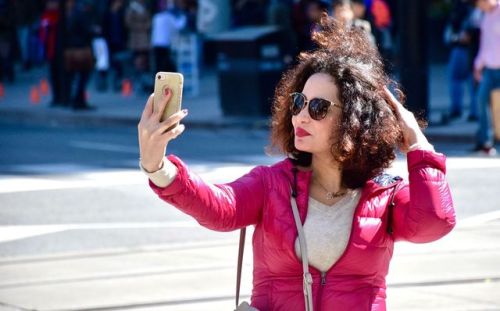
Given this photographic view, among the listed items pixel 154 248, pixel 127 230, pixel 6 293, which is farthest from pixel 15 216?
pixel 6 293

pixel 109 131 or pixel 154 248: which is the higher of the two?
pixel 154 248


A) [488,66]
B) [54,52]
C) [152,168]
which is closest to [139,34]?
[54,52]

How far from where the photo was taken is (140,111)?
70.3ft

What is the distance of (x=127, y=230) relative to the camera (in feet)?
31.0

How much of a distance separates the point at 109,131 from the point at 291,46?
10.0ft

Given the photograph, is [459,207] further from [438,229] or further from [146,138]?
[146,138]

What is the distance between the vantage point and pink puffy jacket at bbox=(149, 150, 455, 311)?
13.0 feet

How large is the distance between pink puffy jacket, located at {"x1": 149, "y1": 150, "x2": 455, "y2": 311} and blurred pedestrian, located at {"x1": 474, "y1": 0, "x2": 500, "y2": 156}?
386 inches

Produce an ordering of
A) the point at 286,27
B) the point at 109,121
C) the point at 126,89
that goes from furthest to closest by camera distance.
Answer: the point at 126,89 → the point at 109,121 → the point at 286,27

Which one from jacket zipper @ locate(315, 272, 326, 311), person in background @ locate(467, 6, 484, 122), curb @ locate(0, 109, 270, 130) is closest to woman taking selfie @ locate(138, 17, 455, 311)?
jacket zipper @ locate(315, 272, 326, 311)

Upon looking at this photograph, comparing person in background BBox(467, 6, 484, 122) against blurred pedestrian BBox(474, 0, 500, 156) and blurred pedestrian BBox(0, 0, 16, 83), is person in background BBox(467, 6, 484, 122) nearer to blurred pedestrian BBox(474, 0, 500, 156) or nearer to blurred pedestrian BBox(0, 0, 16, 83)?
blurred pedestrian BBox(474, 0, 500, 156)

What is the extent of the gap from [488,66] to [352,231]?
10.0m

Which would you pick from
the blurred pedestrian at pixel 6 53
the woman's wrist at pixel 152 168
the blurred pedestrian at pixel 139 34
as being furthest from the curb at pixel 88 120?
the woman's wrist at pixel 152 168

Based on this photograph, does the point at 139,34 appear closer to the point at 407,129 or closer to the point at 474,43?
the point at 474,43
